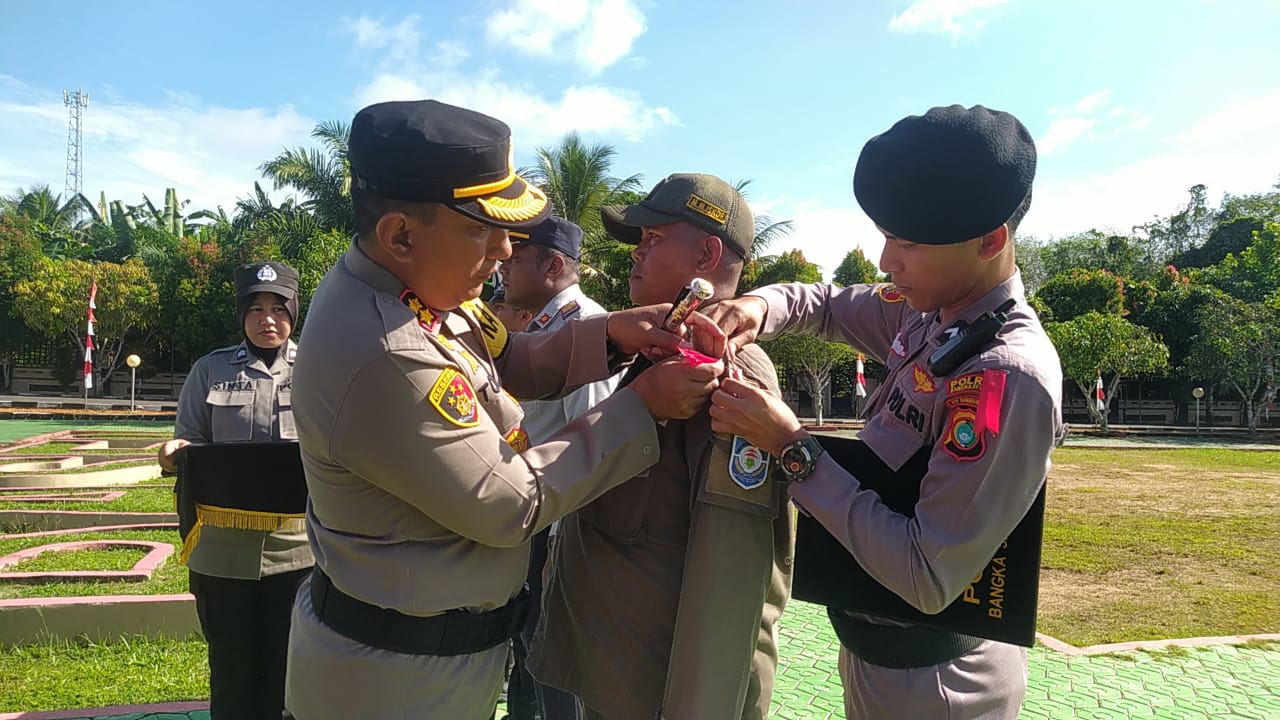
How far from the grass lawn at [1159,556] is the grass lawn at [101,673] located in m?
5.66

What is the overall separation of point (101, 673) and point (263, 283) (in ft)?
7.73

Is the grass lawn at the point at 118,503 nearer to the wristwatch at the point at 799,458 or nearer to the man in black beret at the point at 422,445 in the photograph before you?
the man in black beret at the point at 422,445

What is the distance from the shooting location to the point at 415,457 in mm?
1628

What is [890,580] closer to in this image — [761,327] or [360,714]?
[761,327]

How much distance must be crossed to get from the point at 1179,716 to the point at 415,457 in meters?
4.75

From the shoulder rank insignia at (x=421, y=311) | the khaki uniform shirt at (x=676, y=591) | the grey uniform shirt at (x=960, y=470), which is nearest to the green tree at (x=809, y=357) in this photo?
the khaki uniform shirt at (x=676, y=591)

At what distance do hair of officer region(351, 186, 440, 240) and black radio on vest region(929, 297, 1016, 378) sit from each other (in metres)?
1.17

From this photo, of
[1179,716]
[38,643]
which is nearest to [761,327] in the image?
[1179,716]

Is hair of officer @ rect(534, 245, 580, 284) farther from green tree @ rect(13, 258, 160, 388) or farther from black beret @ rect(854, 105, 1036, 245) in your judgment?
green tree @ rect(13, 258, 160, 388)

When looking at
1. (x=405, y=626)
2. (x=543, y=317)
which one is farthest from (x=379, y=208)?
(x=543, y=317)

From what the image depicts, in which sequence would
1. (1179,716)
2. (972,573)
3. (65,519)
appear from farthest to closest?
(65,519) < (1179,716) < (972,573)

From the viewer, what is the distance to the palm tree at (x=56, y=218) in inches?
1569

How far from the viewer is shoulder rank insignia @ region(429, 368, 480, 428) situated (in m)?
1.67

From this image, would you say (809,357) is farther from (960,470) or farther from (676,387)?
(960,470)
